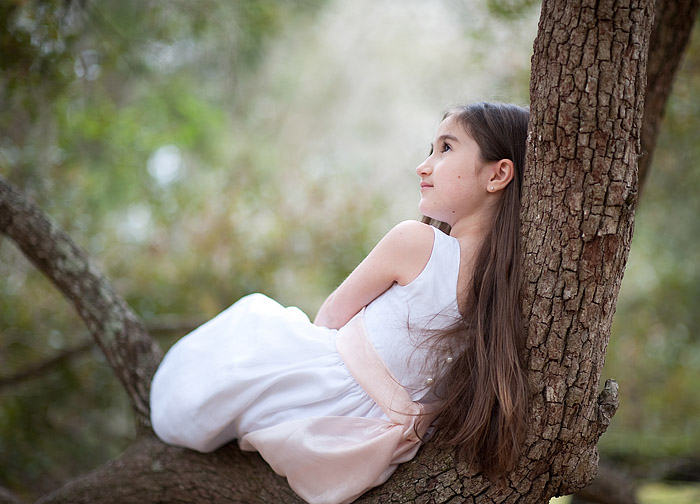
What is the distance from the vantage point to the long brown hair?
1560 millimetres

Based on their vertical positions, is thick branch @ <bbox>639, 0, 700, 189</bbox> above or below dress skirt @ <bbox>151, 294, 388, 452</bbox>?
above

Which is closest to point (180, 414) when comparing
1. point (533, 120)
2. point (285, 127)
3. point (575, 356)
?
point (575, 356)

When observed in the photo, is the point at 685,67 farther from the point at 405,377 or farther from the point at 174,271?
the point at 174,271

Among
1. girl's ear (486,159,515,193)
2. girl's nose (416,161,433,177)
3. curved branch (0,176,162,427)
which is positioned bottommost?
girl's ear (486,159,515,193)

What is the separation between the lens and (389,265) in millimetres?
1783

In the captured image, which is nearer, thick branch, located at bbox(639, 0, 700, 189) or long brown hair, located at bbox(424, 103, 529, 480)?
long brown hair, located at bbox(424, 103, 529, 480)

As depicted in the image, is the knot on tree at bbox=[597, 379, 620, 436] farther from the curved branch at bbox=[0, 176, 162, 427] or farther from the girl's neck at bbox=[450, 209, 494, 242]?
the curved branch at bbox=[0, 176, 162, 427]

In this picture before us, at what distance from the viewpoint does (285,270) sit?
6.22 m

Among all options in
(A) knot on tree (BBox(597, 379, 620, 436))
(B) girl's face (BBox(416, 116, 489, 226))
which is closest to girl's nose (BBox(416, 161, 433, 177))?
(B) girl's face (BBox(416, 116, 489, 226))

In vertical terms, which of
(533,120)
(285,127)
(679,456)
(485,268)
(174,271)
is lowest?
(679,456)

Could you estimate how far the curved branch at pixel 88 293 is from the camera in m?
2.39

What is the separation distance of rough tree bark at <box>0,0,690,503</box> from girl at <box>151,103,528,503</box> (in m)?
0.06

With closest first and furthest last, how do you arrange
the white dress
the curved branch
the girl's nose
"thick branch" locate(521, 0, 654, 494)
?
"thick branch" locate(521, 0, 654, 494), the white dress, the girl's nose, the curved branch

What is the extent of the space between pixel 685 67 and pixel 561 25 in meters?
3.66
